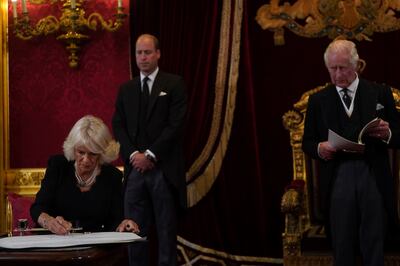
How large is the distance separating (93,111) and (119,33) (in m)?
0.64

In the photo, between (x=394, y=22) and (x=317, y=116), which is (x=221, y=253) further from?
(x=394, y=22)

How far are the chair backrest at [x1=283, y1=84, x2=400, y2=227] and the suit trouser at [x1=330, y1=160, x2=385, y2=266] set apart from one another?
0.81 meters

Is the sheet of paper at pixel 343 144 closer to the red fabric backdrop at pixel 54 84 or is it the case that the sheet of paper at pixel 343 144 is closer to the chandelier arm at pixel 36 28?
the red fabric backdrop at pixel 54 84

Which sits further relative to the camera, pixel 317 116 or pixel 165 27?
pixel 165 27

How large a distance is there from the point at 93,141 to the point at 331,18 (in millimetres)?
2707

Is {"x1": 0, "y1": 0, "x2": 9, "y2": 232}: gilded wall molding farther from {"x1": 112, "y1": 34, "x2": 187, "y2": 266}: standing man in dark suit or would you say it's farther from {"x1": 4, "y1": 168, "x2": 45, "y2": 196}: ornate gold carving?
{"x1": 112, "y1": 34, "x2": 187, "y2": 266}: standing man in dark suit

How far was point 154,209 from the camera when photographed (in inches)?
200

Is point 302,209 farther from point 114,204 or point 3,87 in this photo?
point 3,87

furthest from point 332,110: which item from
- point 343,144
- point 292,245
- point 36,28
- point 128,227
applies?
point 36,28

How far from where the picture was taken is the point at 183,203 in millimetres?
5105

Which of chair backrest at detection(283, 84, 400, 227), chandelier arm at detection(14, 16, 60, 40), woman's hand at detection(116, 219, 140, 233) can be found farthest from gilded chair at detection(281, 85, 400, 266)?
chandelier arm at detection(14, 16, 60, 40)

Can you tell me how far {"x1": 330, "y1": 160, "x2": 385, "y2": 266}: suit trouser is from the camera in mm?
4098

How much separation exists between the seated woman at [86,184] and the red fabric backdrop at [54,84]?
2607mm

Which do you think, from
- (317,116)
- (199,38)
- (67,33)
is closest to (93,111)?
(67,33)
